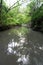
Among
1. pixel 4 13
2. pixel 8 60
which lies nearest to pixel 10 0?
pixel 4 13

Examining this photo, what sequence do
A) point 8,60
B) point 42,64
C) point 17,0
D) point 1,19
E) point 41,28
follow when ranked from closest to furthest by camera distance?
1. point 42,64
2. point 8,60
3. point 41,28
4. point 1,19
5. point 17,0

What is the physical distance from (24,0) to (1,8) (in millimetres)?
5728

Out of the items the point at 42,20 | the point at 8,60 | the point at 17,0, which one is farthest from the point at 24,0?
Result: the point at 8,60

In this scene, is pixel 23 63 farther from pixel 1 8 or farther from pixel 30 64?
pixel 1 8

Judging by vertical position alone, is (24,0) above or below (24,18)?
above

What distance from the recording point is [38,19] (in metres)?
16.6

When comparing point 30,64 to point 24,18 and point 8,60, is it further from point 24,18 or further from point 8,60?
point 24,18

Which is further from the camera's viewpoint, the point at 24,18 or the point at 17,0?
the point at 24,18

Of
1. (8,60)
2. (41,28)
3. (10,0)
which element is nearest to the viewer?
(8,60)

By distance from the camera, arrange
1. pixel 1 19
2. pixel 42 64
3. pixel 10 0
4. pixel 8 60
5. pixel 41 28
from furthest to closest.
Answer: pixel 10 0, pixel 1 19, pixel 41 28, pixel 8 60, pixel 42 64

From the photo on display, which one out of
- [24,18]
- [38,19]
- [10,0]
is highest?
[10,0]

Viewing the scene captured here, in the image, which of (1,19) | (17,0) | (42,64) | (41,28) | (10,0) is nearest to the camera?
(42,64)

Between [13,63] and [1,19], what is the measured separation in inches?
492

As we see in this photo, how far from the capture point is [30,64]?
4191 millimetres
